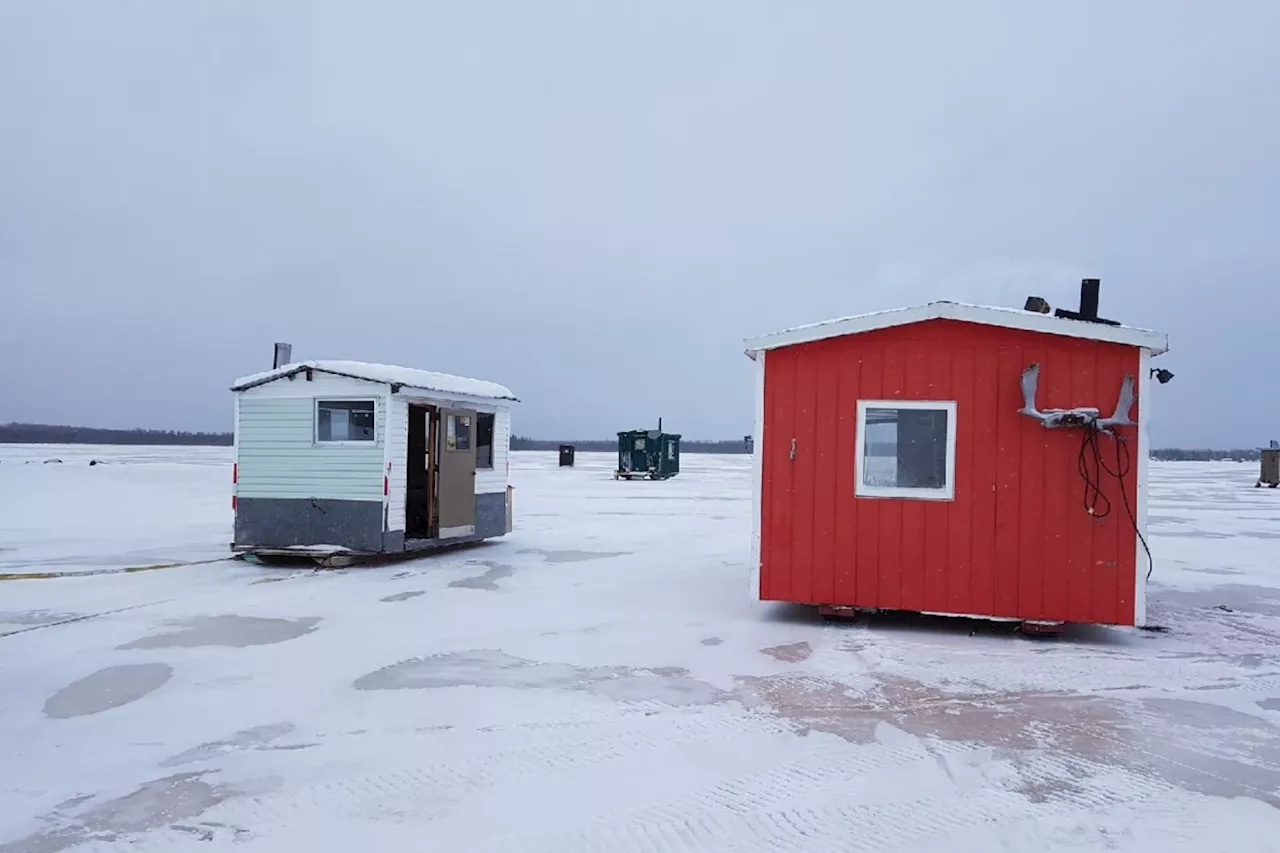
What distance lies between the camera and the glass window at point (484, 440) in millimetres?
14312

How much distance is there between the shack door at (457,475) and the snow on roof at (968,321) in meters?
6.35

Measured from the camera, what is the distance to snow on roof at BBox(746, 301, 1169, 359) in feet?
25.7

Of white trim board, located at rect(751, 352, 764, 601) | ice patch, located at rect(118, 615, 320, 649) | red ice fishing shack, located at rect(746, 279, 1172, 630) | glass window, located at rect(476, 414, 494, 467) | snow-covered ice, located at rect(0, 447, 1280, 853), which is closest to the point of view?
snow-covered ice, located at rect(0, 447, 1280, 853)

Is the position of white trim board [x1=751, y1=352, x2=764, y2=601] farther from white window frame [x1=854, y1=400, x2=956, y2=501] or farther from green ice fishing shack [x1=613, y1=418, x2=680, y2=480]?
green ice fishing shack [x1=613, y1=418, x2=680, y2=480]

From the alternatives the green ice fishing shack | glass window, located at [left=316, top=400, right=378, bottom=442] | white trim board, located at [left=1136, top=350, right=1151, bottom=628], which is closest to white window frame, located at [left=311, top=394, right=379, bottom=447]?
glass window, located at [left=316, top=400, right=378, bottom=442]

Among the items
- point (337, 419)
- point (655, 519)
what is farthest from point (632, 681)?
point (655, 519)

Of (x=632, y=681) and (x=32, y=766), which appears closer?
(x=32, y=766)

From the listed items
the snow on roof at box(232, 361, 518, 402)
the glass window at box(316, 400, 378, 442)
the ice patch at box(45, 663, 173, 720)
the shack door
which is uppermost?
the snow on roof at box(232, 361, 518, 402)

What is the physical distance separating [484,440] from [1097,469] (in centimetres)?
983

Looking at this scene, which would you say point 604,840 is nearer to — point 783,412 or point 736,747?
point 736,747

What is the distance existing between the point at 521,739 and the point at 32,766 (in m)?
2.80

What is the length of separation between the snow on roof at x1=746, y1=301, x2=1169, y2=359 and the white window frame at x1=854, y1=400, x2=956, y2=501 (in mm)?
830

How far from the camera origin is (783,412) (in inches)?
347

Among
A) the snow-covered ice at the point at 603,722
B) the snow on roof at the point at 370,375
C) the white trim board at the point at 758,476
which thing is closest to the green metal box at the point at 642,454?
the snow on roof at the point at 370,375
